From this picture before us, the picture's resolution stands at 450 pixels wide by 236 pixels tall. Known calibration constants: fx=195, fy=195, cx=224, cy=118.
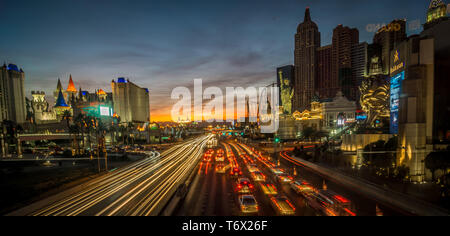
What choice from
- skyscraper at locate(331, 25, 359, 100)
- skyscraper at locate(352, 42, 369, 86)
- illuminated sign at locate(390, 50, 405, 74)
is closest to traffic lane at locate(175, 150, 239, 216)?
illuminated sign at locate(390, 50, 405, 74)

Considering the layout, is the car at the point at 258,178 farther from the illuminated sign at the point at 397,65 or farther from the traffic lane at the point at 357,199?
the illuminated sign at the point at 397,65

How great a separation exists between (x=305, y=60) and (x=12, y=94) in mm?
209075

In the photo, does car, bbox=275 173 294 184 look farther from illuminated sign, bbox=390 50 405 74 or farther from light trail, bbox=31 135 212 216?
illuminated sign, bbox=390 50 405 74

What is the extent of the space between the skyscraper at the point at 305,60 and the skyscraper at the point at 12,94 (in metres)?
194

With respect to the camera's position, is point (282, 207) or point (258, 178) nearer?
point (282, 207)

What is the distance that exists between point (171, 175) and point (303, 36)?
182 m

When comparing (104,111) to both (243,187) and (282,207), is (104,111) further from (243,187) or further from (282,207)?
(282,207)

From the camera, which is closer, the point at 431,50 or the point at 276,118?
the point at 431,50

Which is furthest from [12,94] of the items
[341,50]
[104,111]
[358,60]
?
[358,60]

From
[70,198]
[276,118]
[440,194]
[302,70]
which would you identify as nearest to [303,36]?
[302,70]

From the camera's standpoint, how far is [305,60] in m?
168

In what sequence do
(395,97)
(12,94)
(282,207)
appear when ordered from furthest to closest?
(12,94), (395,97), (282,207)
